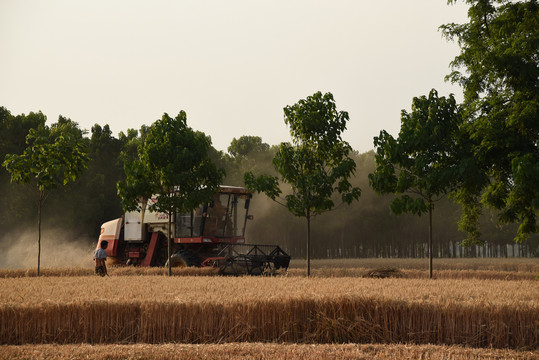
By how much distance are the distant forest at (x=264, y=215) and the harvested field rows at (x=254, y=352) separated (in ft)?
138

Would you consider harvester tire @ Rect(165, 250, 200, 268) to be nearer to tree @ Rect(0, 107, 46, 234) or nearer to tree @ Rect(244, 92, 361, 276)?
tree @ Rect(244, 92, 361, 276)

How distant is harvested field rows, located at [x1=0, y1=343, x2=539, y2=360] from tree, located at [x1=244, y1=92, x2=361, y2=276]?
44.0ft

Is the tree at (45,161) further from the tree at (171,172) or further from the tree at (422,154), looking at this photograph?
the tree at (422,154)

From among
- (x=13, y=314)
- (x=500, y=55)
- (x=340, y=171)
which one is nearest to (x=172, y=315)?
(x=13, y=314)

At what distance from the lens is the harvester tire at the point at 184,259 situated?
23.6m

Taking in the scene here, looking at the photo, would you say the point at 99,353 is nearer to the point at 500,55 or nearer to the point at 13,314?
the point at 13,314

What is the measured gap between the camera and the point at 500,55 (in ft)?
63.5

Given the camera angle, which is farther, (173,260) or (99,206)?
(99,206)

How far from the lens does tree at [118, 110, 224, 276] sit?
2255cm

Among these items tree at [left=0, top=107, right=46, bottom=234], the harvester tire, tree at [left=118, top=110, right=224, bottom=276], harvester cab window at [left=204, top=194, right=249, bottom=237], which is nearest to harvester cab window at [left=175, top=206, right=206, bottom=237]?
harvester cab window at [left=204, top=194, right=249, bottom=237]

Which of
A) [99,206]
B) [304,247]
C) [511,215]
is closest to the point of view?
[511,215]

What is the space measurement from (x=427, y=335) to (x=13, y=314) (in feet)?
21.4

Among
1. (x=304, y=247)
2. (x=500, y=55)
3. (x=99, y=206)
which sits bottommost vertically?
(x=304, y=247)

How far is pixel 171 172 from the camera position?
22422 millimetres
